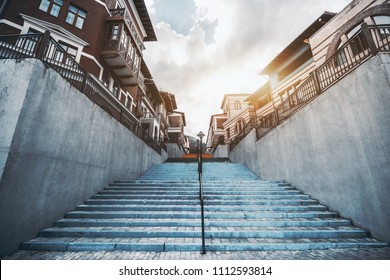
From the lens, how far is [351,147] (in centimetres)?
481

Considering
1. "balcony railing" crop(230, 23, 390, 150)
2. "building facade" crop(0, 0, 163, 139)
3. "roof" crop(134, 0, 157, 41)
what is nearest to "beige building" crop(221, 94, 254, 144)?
"balcony railing" crop(230, 23, 390, 150)

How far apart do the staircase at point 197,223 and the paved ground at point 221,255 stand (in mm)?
142

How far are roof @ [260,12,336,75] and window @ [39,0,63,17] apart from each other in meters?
20.2

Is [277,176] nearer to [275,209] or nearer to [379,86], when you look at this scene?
[275,209]

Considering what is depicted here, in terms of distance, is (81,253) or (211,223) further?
(211,223)

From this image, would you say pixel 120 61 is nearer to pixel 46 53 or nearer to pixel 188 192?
pixel 46 53

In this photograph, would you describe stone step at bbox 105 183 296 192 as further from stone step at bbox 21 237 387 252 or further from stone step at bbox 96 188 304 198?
stone step at bbox 21 237 387 252

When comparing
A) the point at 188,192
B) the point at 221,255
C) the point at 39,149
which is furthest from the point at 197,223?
the point at 39,149

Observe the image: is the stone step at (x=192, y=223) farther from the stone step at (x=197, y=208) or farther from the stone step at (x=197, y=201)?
the stone step at (x=197, y=201)

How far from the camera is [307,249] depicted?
3809mm

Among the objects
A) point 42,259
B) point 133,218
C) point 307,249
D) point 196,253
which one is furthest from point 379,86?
point 42,259

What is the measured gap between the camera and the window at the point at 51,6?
40.1 ft

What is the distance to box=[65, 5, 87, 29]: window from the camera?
43.1 ft
